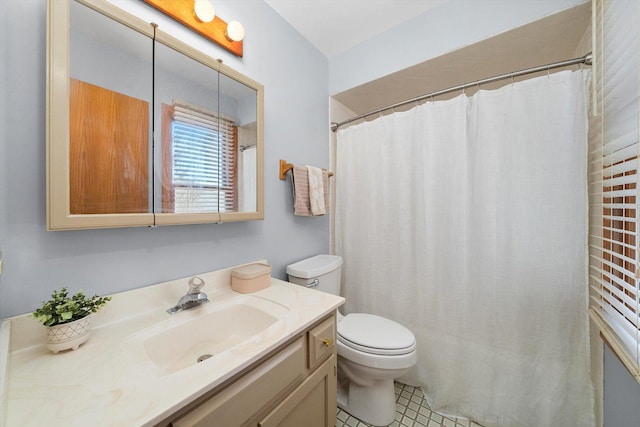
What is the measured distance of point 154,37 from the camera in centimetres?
92

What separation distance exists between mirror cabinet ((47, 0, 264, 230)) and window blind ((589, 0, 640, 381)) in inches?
57.8

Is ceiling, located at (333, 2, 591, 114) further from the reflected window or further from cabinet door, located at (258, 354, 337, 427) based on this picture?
cabinet door, located at (258, 354, 337, 427)

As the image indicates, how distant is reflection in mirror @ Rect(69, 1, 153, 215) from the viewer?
75cm

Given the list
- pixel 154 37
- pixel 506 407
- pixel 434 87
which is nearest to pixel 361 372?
pixel 506 407

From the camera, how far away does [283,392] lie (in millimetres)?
789

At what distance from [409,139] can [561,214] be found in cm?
85

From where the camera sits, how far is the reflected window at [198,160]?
973 millimetres

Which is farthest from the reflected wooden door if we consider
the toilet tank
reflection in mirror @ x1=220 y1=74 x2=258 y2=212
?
the toilet tank

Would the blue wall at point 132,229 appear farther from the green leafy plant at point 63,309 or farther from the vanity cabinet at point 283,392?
the vanity cabinet at point 283,392

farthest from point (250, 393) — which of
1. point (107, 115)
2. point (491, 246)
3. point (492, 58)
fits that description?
point (492, 58)

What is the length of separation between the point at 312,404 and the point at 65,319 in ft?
2.79

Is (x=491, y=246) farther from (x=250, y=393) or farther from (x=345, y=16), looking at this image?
(x=345, y=16)

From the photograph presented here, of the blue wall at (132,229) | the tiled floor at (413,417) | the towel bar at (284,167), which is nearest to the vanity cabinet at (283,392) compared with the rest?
the tiled floor at (413,417)

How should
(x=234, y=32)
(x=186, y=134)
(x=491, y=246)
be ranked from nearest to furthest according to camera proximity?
(x=186, y=134) → (x=234, y=32) → (x=491, y=246)
